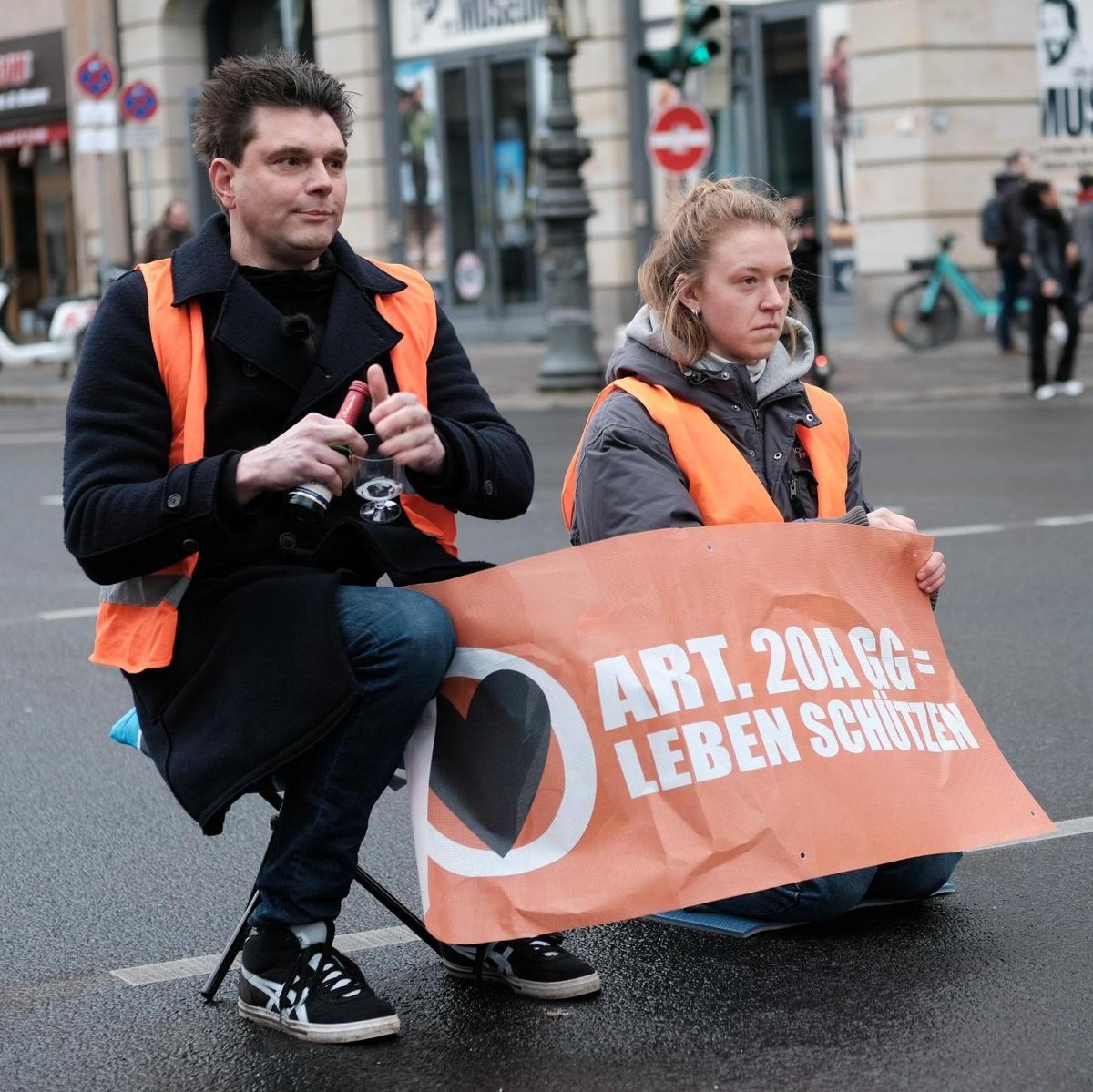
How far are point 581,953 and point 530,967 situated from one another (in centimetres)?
28

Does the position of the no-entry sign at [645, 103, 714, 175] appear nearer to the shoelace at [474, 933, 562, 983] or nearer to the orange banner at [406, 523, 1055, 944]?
the orange banner at [406, 523, 1055, 944]

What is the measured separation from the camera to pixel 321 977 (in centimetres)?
362

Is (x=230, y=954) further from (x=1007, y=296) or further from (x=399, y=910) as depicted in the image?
(x=1007, y=296)

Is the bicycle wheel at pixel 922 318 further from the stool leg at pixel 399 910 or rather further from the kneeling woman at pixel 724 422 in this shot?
the stool leg at pixel 399 910

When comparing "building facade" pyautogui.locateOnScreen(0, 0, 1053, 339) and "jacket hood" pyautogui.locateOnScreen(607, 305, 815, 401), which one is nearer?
"jacket hood" pyautogui.locateOnScreen(607, 305, 815, 401)

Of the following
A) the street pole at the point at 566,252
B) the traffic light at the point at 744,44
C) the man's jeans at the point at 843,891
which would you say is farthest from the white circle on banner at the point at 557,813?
the traffic light at the point at 744,44

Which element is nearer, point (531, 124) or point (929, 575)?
point (929, 575)

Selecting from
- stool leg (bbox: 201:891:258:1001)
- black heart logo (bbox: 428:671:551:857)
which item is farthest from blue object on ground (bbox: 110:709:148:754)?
black heart logo (bbox: 428:671:551:857)

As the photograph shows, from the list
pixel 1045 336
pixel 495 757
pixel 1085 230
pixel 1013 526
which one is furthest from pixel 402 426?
pixel 1085 230

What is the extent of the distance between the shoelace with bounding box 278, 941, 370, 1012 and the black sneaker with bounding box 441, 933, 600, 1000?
0.27m

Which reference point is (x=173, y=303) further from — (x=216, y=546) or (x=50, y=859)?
(x=50, y=859)

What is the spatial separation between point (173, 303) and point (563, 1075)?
1.45 meters

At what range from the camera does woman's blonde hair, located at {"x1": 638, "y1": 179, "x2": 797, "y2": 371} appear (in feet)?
13.9

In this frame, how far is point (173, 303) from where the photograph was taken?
12.0 ft
